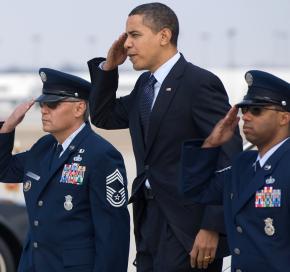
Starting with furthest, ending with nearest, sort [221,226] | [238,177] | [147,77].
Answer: [147,77], [221,226], [238,177]

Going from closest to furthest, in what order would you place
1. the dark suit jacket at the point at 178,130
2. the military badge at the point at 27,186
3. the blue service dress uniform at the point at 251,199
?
the blue service dress uniform at the point at 251,199
the dark suit jacket at the point at 178,130
the military badge at the point at 27,186

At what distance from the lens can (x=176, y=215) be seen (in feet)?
14.2

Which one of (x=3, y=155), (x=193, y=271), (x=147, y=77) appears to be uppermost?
(x=147, y=77)

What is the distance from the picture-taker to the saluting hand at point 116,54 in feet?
14.7

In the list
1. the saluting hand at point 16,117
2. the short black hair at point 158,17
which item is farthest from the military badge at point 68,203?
the short black hair at point 158,17

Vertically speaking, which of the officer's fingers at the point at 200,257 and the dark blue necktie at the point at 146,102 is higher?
the dark blue necktie at the point at 146,102

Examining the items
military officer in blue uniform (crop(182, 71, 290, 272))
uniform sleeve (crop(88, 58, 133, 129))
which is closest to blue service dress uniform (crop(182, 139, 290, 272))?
military officer in blue uniform (crop(182, 71, 290, 272))

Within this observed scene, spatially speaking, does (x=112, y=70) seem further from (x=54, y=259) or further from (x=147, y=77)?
(x=54, y=259)

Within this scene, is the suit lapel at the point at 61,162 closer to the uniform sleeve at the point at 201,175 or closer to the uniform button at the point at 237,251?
the uniform sleeve at the point at 201,175

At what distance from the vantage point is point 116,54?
14.9 ft

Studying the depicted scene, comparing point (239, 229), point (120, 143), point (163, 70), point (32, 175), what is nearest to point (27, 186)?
point (32, 175)

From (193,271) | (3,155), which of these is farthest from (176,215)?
(3,155)

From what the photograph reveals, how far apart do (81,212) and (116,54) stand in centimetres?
76

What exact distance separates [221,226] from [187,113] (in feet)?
1.71
